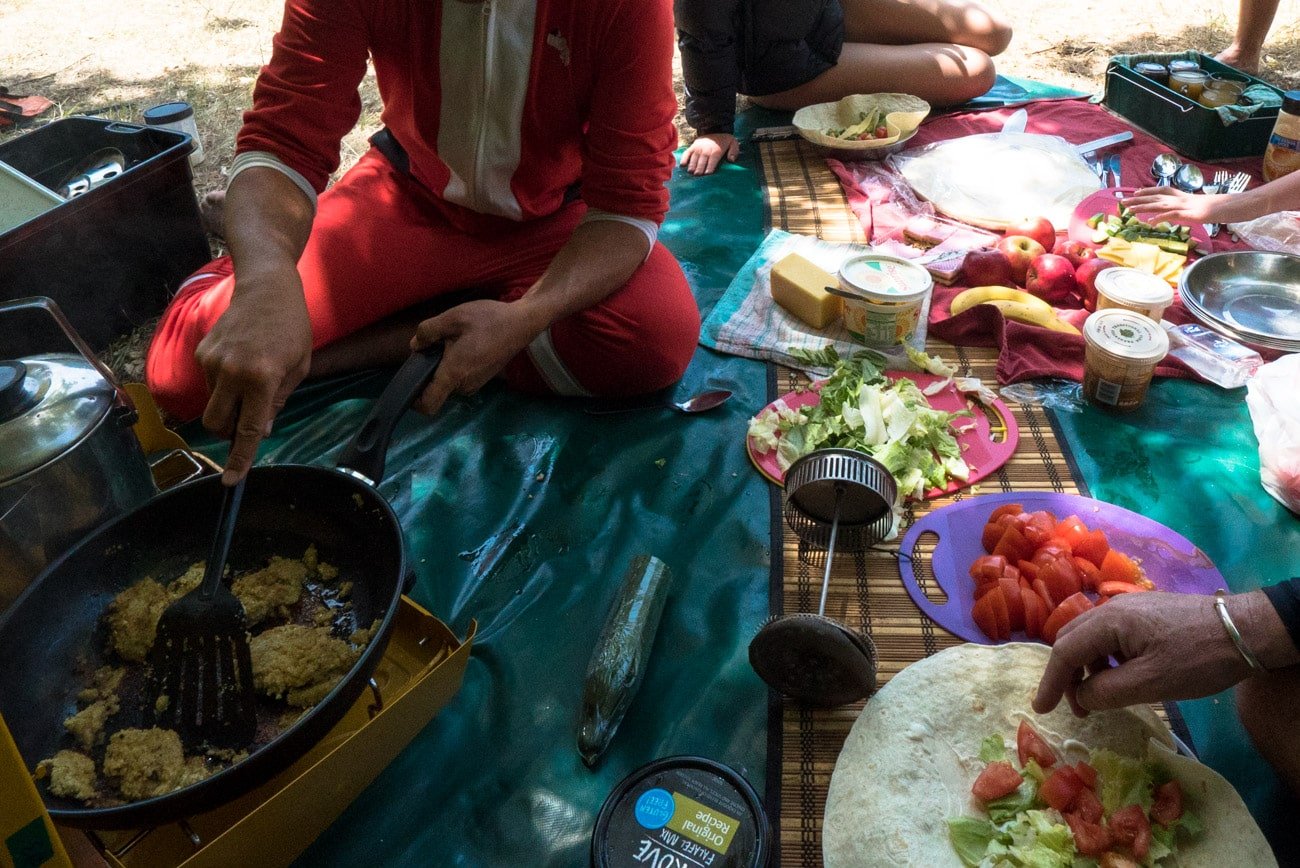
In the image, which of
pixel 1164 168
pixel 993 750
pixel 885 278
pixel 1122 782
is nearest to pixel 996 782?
pixel 993 750

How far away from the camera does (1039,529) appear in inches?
71.3

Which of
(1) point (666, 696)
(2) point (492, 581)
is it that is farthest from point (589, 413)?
(1) point (666, 696)

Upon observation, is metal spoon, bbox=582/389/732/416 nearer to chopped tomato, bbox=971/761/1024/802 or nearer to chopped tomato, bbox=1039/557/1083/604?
chopped tomato, bbox=1039/557/1083/604

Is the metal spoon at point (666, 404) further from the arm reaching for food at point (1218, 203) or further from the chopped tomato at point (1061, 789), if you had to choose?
the arm reaching for food at point (1218, 203)

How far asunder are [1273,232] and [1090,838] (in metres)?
2.47

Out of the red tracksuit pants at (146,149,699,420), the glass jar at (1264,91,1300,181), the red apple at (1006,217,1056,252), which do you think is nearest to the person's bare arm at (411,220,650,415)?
the red tracksuit pants at (146,149,699,420)

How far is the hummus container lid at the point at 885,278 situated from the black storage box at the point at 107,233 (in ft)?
7.06

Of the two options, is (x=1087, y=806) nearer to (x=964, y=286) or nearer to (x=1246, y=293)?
(x=964, y=286)

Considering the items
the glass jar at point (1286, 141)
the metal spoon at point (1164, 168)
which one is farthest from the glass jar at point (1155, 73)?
the glass jar at point (1286, 141)

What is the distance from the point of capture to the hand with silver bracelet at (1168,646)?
123cm

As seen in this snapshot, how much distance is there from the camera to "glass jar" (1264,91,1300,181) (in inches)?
114

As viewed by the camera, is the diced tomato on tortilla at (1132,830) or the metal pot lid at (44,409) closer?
the diced tomato on tortilla at (1132,830)

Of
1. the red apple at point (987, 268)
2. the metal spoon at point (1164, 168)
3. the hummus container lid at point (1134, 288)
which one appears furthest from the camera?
the metal spoon at point (1164, 168)

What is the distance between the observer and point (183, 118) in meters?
3.44
